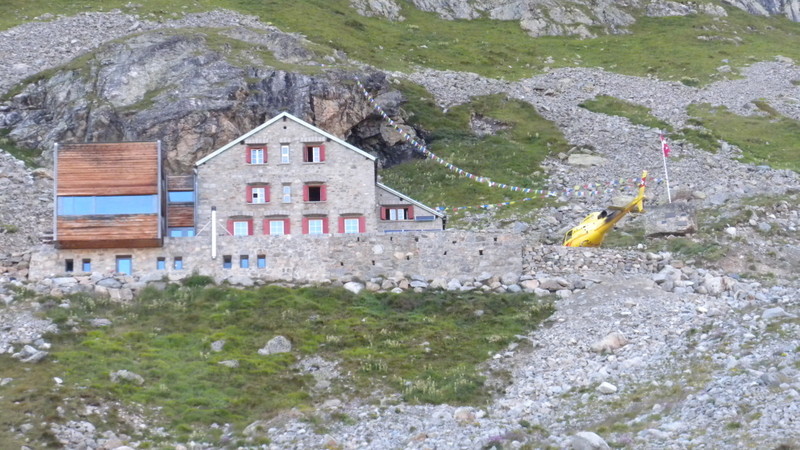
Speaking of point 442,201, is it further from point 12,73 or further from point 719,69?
point 719,69

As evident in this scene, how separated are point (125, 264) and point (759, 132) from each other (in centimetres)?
7026

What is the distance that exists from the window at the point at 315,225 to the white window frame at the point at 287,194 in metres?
1.56

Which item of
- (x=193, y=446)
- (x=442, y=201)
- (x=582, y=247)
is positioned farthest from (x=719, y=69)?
(x=193, y=446)

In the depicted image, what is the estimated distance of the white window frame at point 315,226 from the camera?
69.9 meters

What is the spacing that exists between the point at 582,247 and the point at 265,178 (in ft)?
66.1

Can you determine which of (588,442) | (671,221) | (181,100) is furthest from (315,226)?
(588,442)

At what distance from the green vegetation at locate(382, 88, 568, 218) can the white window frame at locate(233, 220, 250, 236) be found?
21367mm

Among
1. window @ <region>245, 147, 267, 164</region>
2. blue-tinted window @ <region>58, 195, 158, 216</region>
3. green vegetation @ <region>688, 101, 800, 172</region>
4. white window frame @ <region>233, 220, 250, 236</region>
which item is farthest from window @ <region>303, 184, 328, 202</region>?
green vegetation @ <region>688, 101, 800, 172</region>

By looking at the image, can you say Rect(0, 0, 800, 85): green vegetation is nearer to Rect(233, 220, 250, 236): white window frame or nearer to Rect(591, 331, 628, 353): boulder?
Rect(233, 220, 250, 236): white window frame

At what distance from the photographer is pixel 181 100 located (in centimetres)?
9200

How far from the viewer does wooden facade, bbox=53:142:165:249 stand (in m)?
63.2

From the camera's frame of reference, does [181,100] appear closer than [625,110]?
Yes

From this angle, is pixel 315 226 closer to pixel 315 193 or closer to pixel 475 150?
pixel 315 193

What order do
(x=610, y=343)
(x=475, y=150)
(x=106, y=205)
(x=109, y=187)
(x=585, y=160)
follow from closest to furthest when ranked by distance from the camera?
(x=610, y=343), (x=106, y=205), (x=109, y=187), (x=585, y=160), (x=475, y=150)
